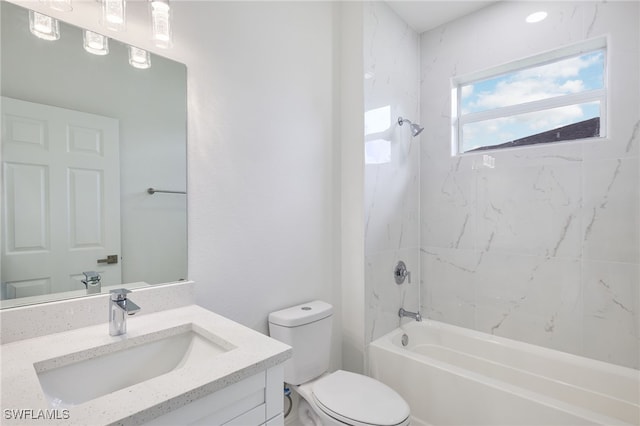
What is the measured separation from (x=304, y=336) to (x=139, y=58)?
4.91ft

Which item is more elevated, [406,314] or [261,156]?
[261,156]

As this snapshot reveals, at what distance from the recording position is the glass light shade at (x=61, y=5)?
3.55 feet

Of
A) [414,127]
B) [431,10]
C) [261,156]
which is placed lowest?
[261,156]

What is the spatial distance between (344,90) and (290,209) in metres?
0.93

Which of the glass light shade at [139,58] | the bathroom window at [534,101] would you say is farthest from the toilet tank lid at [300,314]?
the bathroom window at [534,101]

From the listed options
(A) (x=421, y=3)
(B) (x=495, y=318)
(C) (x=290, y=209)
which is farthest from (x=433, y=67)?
(B) (x=495, y=318)

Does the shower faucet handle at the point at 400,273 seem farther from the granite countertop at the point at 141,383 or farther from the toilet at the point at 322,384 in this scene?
the granite countertop at the point at 141,383

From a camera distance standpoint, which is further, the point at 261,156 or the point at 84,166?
the point at 261,156

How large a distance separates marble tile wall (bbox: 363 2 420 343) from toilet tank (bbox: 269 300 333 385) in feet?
1.30

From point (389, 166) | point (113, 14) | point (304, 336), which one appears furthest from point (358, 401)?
point (113, 14)

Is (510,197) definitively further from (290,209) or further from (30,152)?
(30,152)

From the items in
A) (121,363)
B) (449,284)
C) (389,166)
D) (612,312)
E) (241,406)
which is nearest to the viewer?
(241,406)

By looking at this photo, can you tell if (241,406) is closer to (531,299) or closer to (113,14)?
(113,14)

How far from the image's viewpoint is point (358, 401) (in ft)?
4.97
